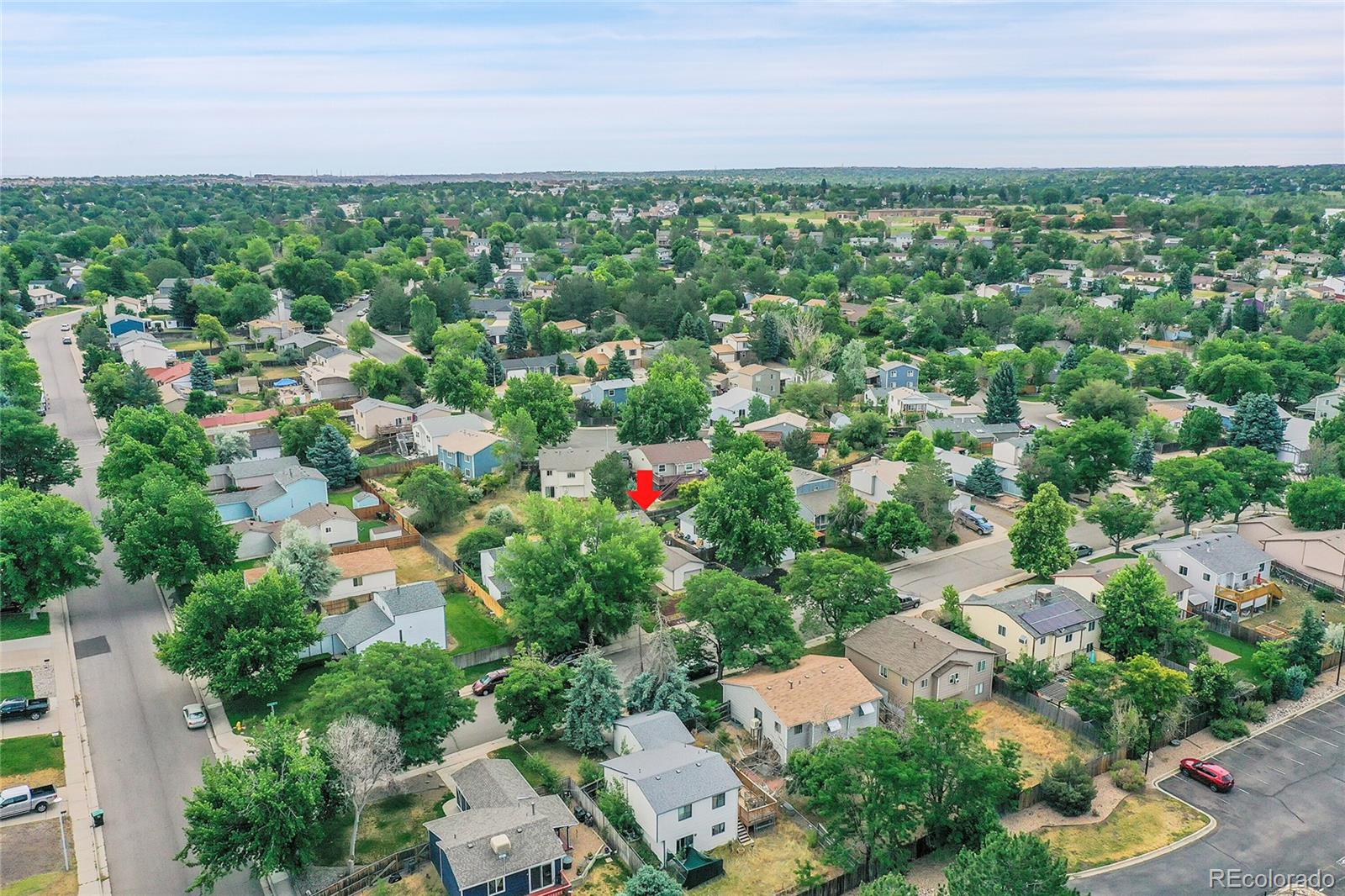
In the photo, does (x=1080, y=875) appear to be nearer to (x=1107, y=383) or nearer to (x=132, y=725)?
(x=132, y=725)

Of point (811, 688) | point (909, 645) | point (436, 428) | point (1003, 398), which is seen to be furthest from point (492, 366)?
point (811, 688)

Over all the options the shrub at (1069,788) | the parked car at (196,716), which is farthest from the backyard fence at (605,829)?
the parked car at (196,716)

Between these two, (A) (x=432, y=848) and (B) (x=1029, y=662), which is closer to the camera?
(A) (x=432, y=848)

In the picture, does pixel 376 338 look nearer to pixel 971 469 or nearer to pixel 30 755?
pixel 971 469

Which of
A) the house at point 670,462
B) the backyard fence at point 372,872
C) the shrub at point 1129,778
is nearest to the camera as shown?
the backyard fence at point 372,872

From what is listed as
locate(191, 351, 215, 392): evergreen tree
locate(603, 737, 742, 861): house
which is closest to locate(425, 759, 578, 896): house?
locate(603, 737, 742, 861): house

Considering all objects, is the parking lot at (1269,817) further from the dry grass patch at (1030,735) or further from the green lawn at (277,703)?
the green lawn at (277,703)

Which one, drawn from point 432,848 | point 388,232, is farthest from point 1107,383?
point 388,232
